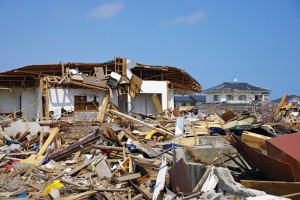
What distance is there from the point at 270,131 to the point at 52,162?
22.6ft

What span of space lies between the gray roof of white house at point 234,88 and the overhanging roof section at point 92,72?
20.8m

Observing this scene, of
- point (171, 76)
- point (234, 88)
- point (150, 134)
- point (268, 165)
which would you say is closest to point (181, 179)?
point (268, 165)

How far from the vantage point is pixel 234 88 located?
48312 mm

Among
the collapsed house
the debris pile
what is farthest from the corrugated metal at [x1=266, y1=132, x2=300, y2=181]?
the collapsed house

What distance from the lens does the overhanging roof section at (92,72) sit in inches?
859

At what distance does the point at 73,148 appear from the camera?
10.9m

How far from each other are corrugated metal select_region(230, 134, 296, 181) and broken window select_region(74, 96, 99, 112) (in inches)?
618

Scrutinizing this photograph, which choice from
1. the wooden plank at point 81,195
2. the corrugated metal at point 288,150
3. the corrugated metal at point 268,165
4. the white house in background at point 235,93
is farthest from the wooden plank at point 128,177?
the white house in background at point 235,93

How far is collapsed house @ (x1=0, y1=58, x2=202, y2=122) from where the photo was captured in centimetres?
2095

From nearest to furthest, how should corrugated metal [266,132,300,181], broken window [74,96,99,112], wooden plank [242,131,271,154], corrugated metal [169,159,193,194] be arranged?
corrugated metal [266,132,300,181], corrugated metal [169,159,193,194], wooden plank [242,131,271,154], broken window [74,96,99,112]

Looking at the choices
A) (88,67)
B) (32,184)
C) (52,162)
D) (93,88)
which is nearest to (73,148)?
(52,162)

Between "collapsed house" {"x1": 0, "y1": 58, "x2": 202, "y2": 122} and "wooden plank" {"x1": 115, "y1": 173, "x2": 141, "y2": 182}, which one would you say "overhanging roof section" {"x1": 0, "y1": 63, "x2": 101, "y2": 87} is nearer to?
"collapsed house" {"x1": 0, "y1": 58, "x2": 202, "y2": 122}

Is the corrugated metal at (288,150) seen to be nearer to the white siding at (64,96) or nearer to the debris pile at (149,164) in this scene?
the debris pile at (149,164)

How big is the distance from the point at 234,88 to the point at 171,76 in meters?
24.9
